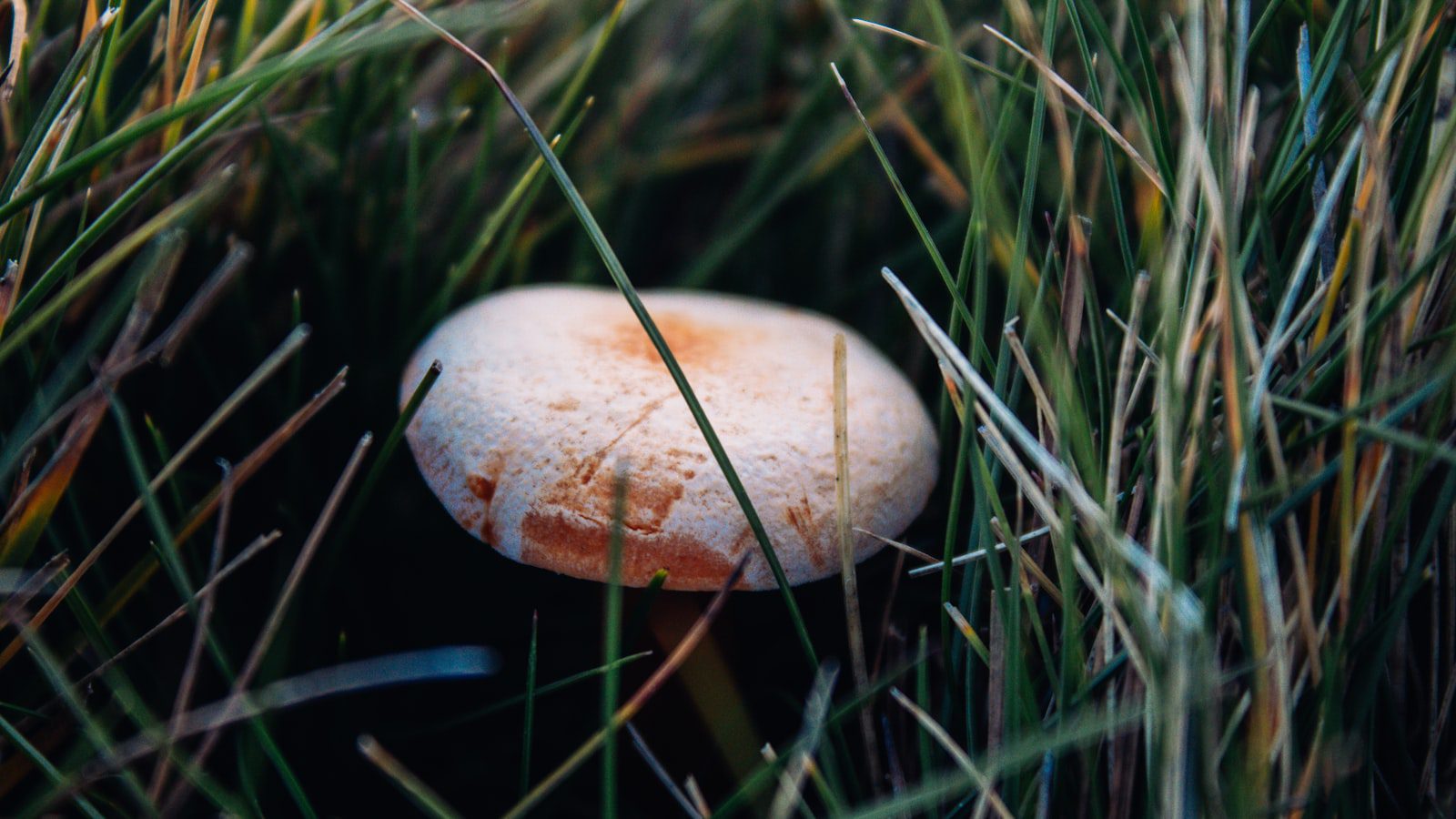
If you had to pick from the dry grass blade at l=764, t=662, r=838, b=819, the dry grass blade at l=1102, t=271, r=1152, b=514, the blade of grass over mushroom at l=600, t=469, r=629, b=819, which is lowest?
the dry grass blade at l=764, t=662, r=838, b=819

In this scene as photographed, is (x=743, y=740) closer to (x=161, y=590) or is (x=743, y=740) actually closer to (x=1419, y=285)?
(x=161, y=590)

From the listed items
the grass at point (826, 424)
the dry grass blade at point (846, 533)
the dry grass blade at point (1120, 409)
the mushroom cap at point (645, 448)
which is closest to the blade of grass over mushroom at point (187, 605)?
the grass at point (826, 424)

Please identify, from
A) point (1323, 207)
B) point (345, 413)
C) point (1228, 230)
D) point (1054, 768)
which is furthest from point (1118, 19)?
point (345, 413)

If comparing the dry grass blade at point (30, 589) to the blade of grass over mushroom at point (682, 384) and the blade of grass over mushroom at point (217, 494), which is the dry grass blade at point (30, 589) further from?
the blade of grass over mushroom at point (682, 384)

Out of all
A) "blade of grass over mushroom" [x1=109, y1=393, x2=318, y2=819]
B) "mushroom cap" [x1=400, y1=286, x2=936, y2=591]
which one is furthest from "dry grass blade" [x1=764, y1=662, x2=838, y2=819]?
"blade of grass over mushroom" [x1=109, y1=393, x2=318, y2=819]

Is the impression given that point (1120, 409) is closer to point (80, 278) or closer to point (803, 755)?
point (803, 755)

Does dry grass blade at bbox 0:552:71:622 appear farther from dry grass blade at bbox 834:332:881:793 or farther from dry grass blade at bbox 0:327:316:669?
dry grass blade at bbox 834:332:881:793
